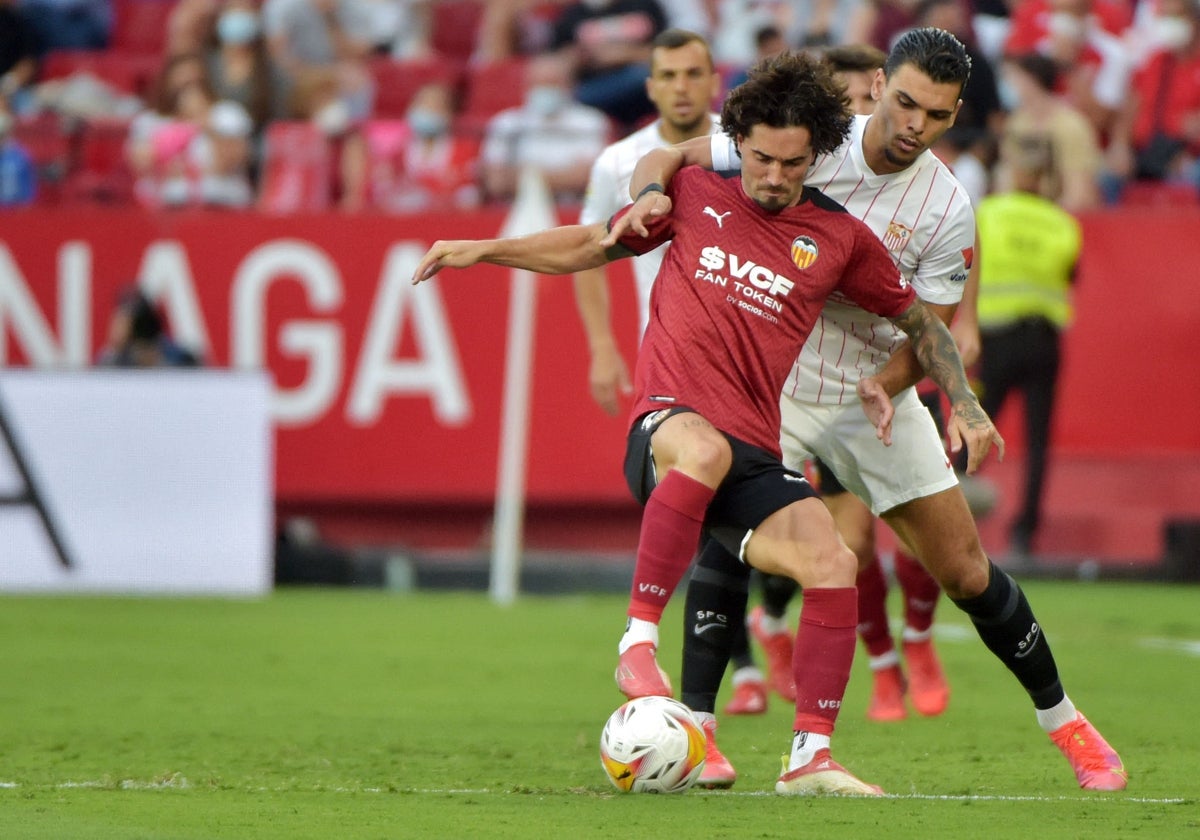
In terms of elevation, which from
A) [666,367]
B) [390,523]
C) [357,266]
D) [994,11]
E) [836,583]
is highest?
[666,367]

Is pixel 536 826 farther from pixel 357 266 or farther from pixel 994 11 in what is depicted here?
pixel 994 11

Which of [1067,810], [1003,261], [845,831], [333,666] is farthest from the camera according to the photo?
[1003,261]

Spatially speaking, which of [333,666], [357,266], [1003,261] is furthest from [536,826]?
[357,266]

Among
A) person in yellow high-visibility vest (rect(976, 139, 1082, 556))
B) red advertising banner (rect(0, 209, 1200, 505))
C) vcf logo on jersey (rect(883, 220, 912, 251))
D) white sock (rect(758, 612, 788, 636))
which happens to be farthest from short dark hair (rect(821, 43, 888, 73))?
red advertising banner (rect(0, 209, 1200, 505))

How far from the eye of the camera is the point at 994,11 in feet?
53.4

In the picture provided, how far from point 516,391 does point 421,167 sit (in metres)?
2.34

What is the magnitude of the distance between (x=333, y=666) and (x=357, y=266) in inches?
211

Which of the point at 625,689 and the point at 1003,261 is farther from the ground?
the point at 625,689

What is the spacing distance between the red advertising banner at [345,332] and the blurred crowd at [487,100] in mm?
368

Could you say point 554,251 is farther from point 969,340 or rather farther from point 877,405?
point 969,340

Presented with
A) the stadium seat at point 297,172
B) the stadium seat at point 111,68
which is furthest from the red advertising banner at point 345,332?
the stadium seat at point 111,68

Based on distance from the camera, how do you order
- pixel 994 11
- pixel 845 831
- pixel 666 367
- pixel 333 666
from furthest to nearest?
pixel 994 11 < pixel 333 666 < pixel 666 367 < pixel 845 831

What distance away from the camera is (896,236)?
6.07 meters

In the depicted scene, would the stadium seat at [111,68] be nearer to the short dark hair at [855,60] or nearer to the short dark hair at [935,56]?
the short dark hair at [855,60]
